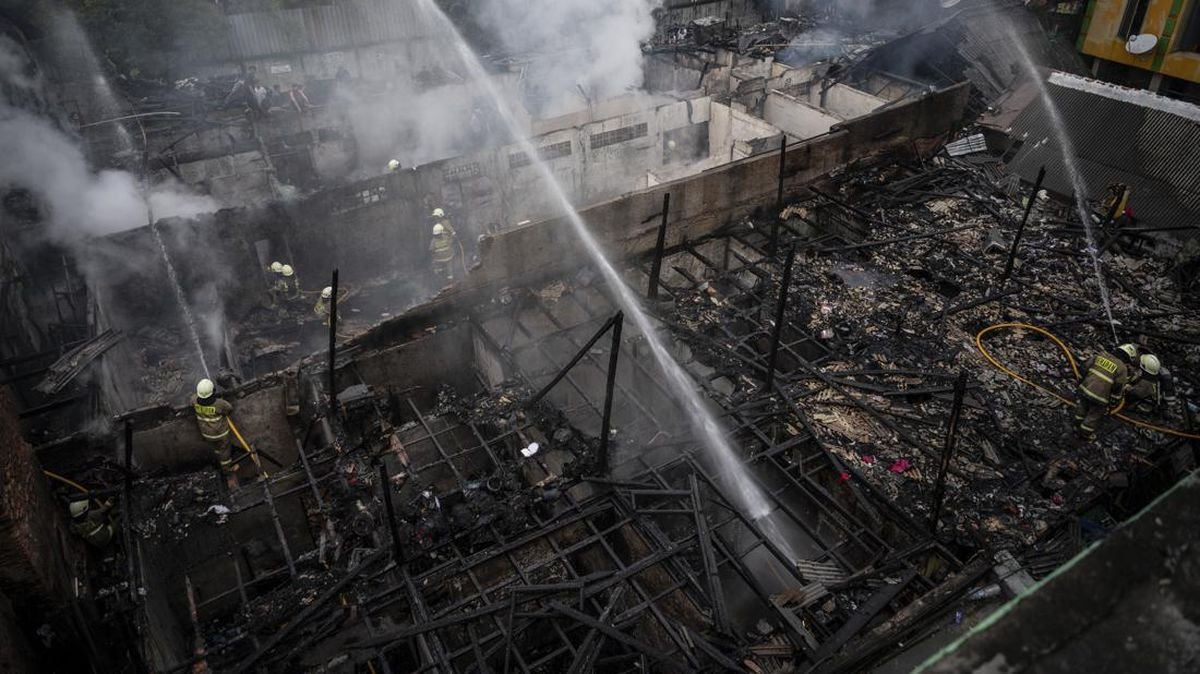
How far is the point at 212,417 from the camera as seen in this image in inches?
397

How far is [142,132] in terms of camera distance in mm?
21047

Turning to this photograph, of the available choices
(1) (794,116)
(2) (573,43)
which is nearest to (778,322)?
(1) (794,116)

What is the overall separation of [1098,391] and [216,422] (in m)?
12.0

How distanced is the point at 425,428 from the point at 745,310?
230 inches

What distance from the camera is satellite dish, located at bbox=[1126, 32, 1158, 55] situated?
22562mm

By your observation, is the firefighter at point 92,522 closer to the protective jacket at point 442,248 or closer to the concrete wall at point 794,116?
the protective jacket at point 442,248

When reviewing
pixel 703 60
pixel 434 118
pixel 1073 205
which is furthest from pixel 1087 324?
pixel 434 118

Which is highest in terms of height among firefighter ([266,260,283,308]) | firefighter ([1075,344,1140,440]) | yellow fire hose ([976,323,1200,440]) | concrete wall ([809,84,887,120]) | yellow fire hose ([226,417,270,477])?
concrete wall ([809,84,887,120])

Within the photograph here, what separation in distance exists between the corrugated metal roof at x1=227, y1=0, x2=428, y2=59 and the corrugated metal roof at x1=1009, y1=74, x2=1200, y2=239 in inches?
870

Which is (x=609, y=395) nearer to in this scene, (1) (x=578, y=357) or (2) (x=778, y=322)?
(1) (x=578, y=357)

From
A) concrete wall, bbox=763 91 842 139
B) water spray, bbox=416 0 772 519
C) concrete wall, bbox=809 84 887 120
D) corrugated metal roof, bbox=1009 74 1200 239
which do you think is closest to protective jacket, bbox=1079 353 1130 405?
water spray, bbox=416 0 772 519

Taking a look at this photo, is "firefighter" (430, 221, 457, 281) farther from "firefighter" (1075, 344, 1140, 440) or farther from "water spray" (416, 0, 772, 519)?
"firefighter" (1075, 344, 1140, 440)

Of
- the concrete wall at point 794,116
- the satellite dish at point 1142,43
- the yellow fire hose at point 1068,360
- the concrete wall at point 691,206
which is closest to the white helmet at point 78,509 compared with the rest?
the concrete wall at point 691,206

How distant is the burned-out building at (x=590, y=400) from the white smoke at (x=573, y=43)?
5.39 metres
